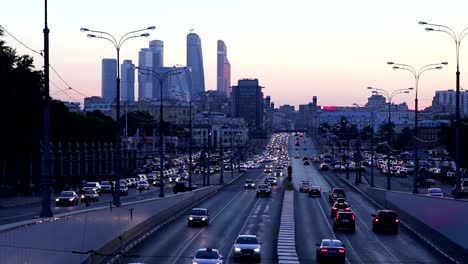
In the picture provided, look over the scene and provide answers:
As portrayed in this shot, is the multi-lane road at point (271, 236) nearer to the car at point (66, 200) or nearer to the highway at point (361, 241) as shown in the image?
the highway at point (361, 241)

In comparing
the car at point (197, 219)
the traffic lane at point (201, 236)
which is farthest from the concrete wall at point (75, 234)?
the car at point (197, 219)

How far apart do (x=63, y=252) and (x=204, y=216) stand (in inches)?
878

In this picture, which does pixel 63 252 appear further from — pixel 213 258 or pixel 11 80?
pixel 11 80

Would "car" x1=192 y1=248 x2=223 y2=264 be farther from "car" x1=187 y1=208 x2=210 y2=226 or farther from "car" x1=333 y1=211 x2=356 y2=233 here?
"car" x1=187 y1=208 x2=210 y2=226

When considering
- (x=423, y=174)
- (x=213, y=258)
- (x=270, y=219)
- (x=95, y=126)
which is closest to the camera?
(x=213, y=258)

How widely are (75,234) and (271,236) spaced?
15715 millimetres

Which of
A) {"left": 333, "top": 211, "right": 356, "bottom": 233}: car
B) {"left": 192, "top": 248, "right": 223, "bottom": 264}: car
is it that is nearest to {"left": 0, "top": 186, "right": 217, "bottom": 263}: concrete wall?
{"left": 192, "top": 248, "right": 223, "bottom": 264}: car

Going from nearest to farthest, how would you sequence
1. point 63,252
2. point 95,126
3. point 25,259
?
point 25,259
point 63,252
point 95,126

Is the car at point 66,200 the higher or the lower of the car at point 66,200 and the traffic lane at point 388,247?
the higher

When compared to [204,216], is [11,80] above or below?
above

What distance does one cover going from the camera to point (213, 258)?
2928 cm

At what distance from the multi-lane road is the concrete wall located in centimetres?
109

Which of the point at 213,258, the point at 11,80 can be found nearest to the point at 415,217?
the point at 213,258

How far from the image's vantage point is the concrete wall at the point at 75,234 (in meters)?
21.9
